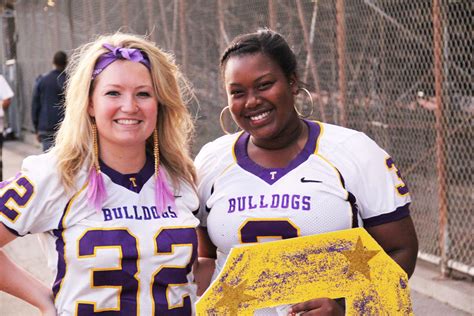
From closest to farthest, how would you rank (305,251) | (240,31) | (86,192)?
(305,251)
(86,192)
(240,31)

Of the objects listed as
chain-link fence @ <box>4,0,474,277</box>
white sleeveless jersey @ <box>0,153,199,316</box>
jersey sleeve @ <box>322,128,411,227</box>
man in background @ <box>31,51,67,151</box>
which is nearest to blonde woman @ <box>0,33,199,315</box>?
white sleeveless jersey @ <box>0,153,199,316</box>

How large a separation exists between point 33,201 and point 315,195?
987mm

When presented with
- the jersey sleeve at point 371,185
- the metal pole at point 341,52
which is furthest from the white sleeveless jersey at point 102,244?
the metal pole at point 341,52

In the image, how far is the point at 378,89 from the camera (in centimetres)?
641

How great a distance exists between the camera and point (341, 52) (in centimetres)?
653

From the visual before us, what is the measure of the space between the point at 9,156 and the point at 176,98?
43.2ft

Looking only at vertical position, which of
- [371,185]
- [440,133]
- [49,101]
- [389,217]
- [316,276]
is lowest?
[49,101]

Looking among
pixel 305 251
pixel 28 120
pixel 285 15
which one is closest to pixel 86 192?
pixel 305 251

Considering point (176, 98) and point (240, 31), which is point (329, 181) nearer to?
point (176, 98)

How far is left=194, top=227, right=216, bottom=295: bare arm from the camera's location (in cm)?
303

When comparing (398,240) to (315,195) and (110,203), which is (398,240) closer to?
(315,195)

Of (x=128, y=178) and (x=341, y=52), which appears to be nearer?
(x=128, y=178)

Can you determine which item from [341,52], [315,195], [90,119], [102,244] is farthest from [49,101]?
Result: [315,195]

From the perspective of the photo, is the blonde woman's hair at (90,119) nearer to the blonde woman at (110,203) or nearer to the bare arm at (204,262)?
the blonde woman at (110,203)
